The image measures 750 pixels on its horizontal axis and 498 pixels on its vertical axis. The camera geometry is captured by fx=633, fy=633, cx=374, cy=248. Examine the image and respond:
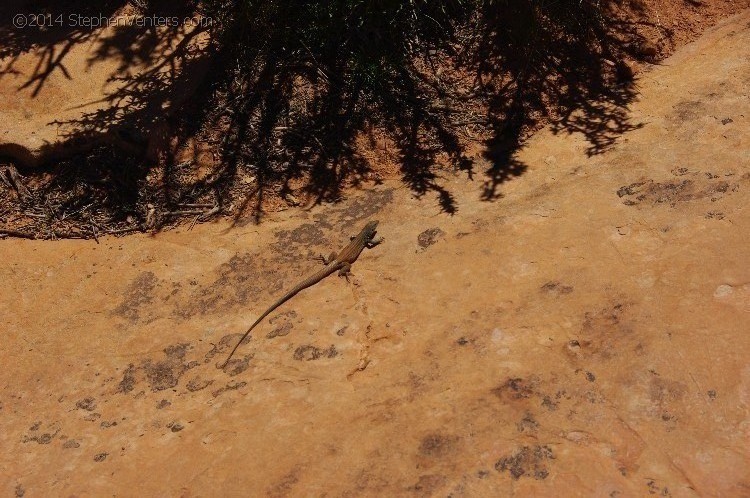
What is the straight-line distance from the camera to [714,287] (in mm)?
4316

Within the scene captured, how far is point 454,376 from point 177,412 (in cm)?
199

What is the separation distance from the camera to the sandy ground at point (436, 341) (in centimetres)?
368

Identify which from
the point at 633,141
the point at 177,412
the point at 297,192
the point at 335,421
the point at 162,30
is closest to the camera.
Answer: the point at 335,421

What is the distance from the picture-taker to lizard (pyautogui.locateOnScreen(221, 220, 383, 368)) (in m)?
5.56

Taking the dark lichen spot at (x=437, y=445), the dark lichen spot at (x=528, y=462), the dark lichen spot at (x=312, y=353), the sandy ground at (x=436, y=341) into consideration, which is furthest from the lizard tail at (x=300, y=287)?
the dark lichen spot at (x=528, y=462)

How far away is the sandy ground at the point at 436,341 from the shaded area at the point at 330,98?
421 millimetres

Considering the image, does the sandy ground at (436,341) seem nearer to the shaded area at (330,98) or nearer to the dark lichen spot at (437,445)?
the dark lichen spot at (437,445)

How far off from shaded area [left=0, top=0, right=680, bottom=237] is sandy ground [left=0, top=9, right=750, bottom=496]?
16.6 inches

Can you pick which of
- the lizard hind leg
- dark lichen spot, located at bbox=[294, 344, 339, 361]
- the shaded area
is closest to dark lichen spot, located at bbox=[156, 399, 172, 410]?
dark lichen spot, located at bbox=[294, 344, 339, 361]

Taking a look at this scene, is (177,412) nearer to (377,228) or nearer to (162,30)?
(377,228)

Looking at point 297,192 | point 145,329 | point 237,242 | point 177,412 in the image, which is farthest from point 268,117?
point 177,412

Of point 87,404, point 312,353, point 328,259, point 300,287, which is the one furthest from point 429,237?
point 87,404

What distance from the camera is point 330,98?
721 cm

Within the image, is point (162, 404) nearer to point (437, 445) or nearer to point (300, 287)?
point (300, 287)
